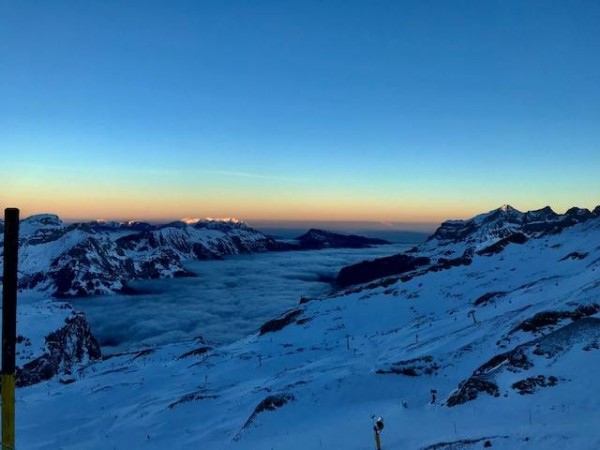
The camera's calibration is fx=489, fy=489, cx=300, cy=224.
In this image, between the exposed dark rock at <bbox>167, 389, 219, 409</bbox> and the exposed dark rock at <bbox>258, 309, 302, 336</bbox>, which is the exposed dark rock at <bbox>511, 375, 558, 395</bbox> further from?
the exposed dark rock at <bbox>258, 309, 302, 336</bbox>

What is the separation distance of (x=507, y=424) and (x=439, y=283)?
1988 inches

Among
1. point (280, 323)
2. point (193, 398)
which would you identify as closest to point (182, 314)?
point (280, 323)

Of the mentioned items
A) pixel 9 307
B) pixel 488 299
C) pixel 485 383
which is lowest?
pixel 488 299

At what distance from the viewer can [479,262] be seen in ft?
237

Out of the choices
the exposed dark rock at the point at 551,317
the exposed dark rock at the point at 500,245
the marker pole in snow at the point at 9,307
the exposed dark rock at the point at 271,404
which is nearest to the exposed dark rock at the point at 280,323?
the exposed dark rock at the point at 271,404

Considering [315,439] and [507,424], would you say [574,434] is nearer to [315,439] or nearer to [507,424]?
[507,424]

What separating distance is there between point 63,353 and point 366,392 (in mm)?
53550

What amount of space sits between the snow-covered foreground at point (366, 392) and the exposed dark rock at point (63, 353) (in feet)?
34.8

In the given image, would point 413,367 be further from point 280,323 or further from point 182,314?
point 182,314

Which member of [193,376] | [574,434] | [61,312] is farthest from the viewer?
[61,312]

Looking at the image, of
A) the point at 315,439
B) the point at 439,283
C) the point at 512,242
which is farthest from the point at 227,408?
the point at 512,242

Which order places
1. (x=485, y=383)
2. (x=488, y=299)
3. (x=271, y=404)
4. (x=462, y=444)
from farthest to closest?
1. (x=488, y=299)
2. (x=271, y=404)
3. (x=485, y=383)
4. (x=462, y=444)

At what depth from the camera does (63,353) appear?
62562 mm

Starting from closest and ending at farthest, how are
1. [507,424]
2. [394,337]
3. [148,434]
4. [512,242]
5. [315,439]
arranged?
1. [507,424]
2. [315,439]
3. [148,434]
4. [394,337]
5. [512,242]
